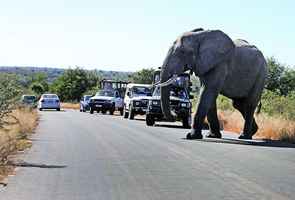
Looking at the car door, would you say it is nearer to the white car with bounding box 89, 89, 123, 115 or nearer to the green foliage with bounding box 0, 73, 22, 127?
the white car with bounding box 89, 89, 123, 115

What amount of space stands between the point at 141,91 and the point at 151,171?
28.4m

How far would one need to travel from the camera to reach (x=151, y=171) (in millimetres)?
13047

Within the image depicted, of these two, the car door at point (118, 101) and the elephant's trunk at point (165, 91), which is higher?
the elephant's trunk at point (165, 91)

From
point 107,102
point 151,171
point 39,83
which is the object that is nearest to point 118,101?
point 107,102

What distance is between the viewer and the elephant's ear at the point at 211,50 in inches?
894

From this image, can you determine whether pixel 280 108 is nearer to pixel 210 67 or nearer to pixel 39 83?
pixel 210 67

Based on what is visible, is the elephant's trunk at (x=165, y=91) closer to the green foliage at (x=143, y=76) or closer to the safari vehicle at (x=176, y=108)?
the safari vehicle at (x=176, y=108)

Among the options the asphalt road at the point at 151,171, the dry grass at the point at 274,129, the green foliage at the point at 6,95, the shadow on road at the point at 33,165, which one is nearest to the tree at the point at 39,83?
the dry grass at the point at 274,129

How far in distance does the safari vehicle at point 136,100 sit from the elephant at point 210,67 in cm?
1365

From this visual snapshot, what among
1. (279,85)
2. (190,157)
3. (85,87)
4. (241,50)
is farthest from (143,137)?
(85,87)

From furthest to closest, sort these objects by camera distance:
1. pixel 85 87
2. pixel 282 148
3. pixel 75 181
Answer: pixel 85 87
pixel 282 148
pixel 75 181

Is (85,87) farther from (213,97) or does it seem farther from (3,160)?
(3,160)

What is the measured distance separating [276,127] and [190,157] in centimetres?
1084

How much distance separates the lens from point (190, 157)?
15672 mm
